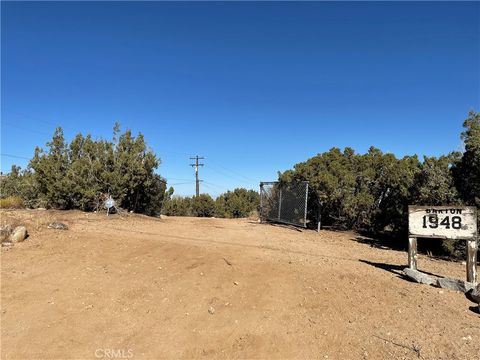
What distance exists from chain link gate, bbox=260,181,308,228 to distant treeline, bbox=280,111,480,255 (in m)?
Result: 0.45

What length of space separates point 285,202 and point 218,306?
10.7 metres

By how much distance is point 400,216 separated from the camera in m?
10.4

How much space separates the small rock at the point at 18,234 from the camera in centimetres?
778

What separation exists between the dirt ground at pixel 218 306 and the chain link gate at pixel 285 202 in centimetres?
628

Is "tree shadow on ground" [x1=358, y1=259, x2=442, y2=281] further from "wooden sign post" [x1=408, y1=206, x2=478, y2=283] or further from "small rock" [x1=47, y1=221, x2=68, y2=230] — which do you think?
"small rock" [x1=47, y1=221, x2=68, y2=230]

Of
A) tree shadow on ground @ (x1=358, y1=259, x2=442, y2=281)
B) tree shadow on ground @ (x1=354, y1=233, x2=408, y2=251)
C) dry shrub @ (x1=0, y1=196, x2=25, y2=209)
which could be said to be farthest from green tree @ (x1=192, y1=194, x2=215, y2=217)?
tree shadow on ground @ (x1=358, y1=259, x2=442, y2=281)

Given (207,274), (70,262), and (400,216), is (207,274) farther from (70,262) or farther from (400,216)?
(400,216)

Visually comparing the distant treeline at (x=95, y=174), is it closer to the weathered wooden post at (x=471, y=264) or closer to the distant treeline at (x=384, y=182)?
the distant treeline at (x=384, y=182)

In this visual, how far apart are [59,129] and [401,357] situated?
1631 cm

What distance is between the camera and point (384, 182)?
1262 cm

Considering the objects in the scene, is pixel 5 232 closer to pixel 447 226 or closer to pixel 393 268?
pixel 393 268

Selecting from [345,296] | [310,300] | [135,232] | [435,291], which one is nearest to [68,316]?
[310,300]

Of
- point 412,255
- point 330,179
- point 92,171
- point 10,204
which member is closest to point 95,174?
point 92,171

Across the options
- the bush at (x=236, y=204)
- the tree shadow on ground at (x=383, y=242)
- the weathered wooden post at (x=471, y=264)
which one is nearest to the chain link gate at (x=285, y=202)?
the tree shadow on ground at (x=383, y=242)
